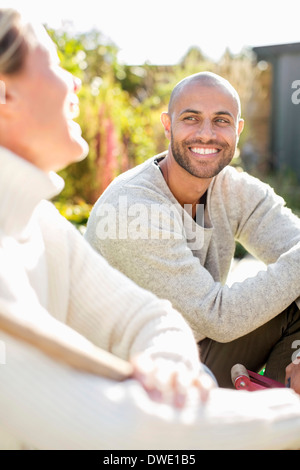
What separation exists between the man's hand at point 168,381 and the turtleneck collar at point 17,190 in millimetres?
313

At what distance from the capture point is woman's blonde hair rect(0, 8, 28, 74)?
3.01 feet

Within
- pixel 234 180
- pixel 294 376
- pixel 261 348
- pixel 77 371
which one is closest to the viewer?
pixel 77 371

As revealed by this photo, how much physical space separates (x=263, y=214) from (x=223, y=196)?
0.58 feet

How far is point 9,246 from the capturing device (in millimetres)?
940

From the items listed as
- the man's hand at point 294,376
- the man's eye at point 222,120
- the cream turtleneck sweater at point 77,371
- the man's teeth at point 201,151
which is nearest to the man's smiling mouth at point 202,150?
the man's teeth at point 201,151

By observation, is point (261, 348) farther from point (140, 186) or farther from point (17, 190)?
point (17, 190)

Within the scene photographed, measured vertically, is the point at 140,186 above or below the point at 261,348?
above

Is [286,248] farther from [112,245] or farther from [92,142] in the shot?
[92,142]

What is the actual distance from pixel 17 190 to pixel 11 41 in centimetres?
24

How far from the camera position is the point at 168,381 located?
915mm

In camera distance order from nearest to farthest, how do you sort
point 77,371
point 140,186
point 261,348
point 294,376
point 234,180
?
point 77,371
point 294,376
point 140,186
point 261,348
point 234,180

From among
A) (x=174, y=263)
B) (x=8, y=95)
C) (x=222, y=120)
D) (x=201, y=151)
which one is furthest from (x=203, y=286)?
(x=8, y=95)

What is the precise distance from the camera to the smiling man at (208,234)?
5.97 feet
